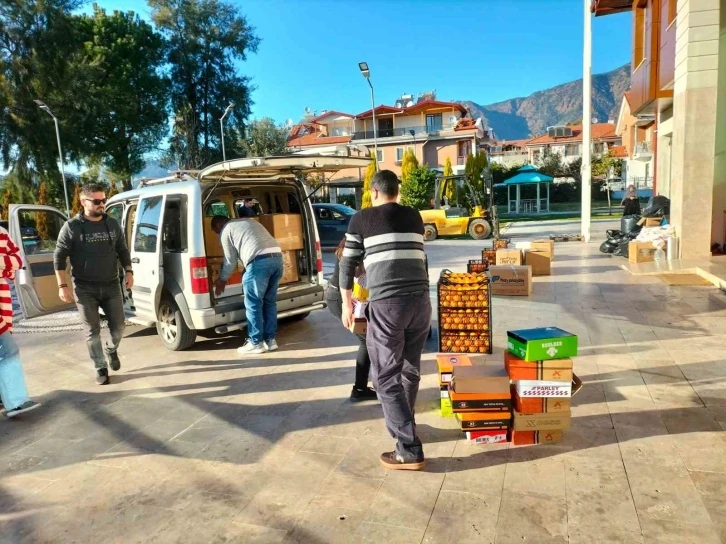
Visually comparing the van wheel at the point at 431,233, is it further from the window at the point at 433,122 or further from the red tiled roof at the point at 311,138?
the red tiled roof at the point at 311,138

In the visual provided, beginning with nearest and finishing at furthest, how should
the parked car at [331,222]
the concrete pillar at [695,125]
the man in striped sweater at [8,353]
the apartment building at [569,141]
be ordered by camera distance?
the man in striped sweater at [8,353] < the concrete pillar at [695,125] < the parked car at [331,222] < the apartment building at [569,141]

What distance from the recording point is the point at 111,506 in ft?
9.70

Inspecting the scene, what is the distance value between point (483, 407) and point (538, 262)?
7.28 metres

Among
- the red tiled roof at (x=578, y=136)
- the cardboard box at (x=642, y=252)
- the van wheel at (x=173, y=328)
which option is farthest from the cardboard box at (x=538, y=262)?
the red tiled roof at (x=578, y=136)

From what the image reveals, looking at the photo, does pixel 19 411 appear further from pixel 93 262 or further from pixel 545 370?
pixel 545 370

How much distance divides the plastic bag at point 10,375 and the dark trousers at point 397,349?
3.14 m

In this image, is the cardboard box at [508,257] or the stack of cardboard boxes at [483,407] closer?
the stack of cardboard boxes at [483,407]

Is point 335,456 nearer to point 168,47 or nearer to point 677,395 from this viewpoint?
point 677,395

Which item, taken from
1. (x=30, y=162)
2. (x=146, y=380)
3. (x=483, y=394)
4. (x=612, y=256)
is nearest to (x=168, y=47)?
(x=30, y=162)

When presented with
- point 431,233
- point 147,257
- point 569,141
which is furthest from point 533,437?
point 569,141

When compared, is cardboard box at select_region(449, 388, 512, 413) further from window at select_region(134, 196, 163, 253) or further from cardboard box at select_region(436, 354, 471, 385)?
window at select_region(134, 196, 163, 253)

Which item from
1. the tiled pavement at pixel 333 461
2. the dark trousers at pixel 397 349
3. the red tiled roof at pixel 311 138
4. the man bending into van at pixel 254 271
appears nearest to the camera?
the tiled pavement at pixel 333 461

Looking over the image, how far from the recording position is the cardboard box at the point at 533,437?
336 cm

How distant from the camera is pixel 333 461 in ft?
10.9
